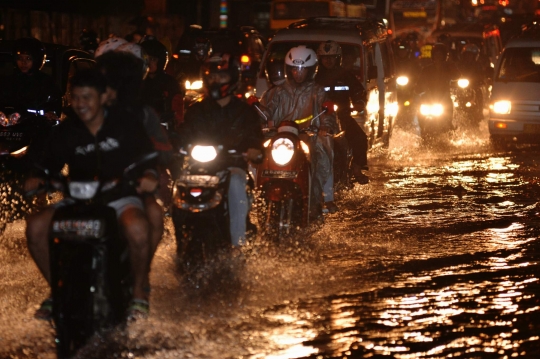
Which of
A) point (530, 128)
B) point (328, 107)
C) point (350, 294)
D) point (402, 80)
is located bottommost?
point (350, 294)

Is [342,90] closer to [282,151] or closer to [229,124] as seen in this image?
[282,151]

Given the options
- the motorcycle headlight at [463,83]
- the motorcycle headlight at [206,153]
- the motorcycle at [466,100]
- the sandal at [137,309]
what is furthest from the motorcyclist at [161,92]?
the motorcycle headlight at [463,83]

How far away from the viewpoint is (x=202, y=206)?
24.1ft

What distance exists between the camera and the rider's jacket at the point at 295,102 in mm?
10102

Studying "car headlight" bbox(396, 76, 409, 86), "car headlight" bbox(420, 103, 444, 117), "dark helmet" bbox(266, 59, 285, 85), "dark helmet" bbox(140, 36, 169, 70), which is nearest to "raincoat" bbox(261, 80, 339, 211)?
"dark helmet" bbox(140, 36, 169, 70)

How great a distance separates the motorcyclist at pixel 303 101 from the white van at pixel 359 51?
11.8 ft

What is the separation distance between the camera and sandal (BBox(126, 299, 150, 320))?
20.8ft

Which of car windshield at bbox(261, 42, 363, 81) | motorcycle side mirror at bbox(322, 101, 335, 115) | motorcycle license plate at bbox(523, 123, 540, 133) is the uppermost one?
car windshield at bbox(261, 42, 363, 81)

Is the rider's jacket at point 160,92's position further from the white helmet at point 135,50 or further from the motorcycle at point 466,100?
the motorcycle at point 466,100

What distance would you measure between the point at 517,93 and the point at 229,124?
33.3 ft

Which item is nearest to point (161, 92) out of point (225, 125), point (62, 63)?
point (62, 63)

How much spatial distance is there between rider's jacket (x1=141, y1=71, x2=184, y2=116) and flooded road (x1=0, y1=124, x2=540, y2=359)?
3.83 feet

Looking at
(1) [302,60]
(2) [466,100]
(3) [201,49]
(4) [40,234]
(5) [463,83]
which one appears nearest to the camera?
(4) [40,234]

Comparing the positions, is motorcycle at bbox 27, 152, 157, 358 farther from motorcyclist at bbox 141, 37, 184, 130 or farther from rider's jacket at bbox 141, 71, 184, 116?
rider's jacket at bbox 141, 71, 184, 116
